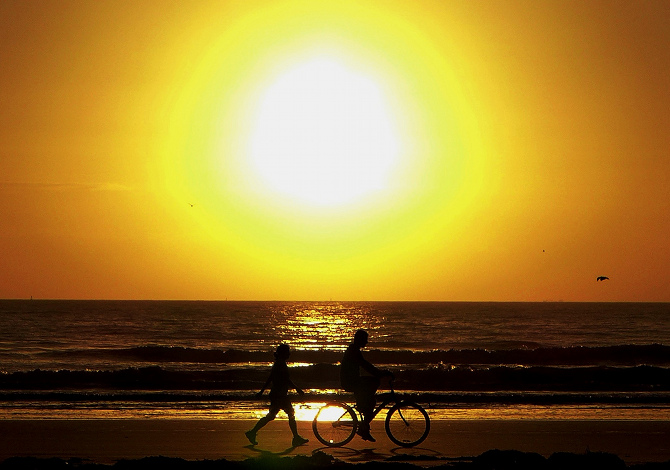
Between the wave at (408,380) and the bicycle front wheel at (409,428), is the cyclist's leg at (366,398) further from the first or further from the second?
the wave at (408,380)

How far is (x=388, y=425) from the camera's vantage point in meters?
14.0

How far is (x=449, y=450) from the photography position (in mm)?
13781

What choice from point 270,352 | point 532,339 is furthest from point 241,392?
point 532,339

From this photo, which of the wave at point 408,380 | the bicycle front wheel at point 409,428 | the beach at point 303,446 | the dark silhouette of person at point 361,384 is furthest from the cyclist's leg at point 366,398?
the wave at point 408,380

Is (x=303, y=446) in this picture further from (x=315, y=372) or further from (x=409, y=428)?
(x=315, y=372)

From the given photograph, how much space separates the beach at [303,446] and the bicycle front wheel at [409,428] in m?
0.20

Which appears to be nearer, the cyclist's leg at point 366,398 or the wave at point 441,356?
the cyclist's leg at point 366,398

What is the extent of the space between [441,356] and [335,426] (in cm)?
3686

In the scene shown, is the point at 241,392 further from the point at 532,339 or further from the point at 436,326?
the point at 436,326

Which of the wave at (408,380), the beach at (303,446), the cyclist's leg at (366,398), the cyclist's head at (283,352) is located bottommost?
the beach at (303,446)

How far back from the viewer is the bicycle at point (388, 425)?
13.8m

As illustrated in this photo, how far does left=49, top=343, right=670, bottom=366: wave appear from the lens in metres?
46.8

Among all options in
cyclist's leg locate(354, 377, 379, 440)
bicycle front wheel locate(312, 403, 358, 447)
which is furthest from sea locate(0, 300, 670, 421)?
bicycle front wheel locate(312, 403, 358, 447)

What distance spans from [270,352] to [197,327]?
37355mm
